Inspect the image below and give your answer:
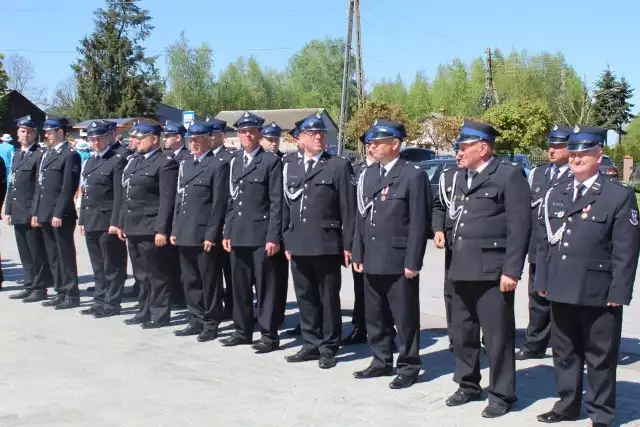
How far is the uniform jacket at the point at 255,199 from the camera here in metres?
7.27

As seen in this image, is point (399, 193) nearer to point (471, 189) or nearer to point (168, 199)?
point (471, 189)

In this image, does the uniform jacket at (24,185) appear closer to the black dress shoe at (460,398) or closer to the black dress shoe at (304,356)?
the black dress shoe at (304,356)

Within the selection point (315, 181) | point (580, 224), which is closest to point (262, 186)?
point (315, 181)

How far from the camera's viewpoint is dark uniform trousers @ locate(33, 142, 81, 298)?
30.4 feet

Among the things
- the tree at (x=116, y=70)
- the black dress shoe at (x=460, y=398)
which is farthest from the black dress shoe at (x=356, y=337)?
the tree at (x=116, y=70)

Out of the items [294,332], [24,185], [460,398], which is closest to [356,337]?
[294,332]

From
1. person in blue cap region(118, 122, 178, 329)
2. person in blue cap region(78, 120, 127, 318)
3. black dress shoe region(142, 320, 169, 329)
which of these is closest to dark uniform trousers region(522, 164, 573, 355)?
person in blue cap region(118, 122, 178, 329)

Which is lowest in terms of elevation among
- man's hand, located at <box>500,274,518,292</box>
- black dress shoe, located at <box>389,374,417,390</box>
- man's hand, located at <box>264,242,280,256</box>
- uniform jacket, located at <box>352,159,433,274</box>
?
black dress shoe, located at <box>389,374,417,390</box>

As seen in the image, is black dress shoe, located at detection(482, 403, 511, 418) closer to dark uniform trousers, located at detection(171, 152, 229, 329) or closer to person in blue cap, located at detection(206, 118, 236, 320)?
dark uniform trousers, located at detection(171, 152, 229, 329)

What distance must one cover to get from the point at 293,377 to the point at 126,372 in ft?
4.75

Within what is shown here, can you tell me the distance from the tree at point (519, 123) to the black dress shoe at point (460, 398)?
116 ft

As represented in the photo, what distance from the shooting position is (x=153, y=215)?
8.30 meters

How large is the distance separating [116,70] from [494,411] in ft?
184

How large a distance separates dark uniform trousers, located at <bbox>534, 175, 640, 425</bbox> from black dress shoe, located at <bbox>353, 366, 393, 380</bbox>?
5.23ft
